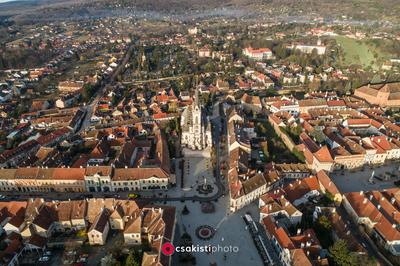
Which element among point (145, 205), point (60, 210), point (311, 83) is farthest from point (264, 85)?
point (60, 210)

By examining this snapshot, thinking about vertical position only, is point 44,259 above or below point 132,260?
below

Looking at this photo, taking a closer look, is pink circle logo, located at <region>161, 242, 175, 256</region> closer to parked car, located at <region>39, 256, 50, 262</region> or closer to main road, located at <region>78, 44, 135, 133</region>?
parked car, located at <region>39, 256, 50, 262</region>

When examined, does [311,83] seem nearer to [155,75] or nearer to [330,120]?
[330,120]

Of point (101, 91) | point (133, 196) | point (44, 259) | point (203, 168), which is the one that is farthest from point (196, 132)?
point (101, 91)

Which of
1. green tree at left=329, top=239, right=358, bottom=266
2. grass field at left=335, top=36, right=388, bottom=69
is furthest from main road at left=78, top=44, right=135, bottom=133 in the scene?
grass field at left=335, top=36, right=388, bottom=69

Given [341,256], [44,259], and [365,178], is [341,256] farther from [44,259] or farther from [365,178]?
[44,259]

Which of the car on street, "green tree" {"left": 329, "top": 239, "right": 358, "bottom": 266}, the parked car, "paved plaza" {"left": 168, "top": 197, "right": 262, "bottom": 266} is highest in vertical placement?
"green tree" {"left": 329, "top": 239, "right": 358, "bottom": 266}

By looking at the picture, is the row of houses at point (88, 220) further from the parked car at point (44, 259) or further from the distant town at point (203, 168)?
the parked car at point (44, 259)
